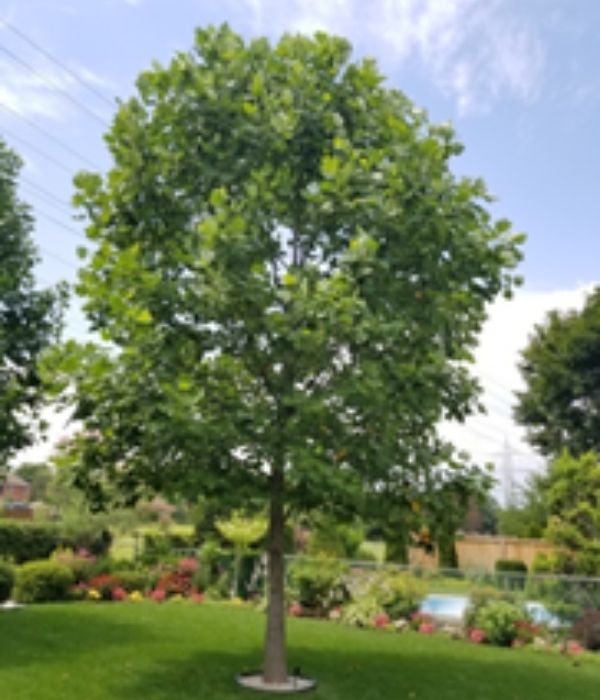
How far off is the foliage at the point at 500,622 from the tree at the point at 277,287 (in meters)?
7.25

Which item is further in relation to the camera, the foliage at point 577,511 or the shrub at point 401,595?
the foliage at point 577,511

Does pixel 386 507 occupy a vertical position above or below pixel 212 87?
below

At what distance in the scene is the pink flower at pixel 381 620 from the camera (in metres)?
17.4

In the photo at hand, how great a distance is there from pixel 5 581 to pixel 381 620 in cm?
840

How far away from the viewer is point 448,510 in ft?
33.4

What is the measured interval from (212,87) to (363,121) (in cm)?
199

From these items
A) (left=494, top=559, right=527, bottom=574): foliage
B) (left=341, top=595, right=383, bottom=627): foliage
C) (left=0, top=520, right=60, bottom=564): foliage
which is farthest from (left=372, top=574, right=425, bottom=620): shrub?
(left=494, top=559, right=527, bottom=574): foliage

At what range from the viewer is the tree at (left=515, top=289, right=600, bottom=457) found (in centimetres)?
3741

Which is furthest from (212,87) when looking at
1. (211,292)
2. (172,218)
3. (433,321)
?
(433,321)

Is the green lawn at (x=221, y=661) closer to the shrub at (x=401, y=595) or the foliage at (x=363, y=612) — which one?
the foliage at (x=363, y=612)

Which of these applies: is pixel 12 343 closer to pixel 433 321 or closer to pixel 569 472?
pixel 433 321

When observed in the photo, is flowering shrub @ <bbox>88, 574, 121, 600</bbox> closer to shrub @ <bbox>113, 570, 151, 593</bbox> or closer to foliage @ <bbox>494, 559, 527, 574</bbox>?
shrub @ <bbox>113, 570, 151, 593</bbox>

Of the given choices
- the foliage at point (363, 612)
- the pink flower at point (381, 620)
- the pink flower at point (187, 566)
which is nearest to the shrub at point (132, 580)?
the pink flower at point (187, 566)

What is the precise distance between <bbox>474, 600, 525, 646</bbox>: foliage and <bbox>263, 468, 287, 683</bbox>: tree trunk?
7104 mm
